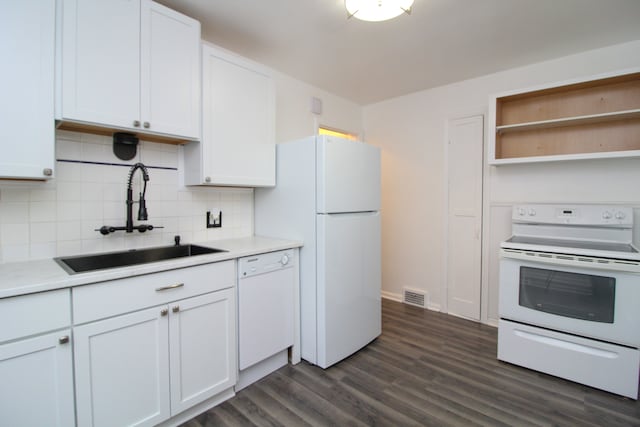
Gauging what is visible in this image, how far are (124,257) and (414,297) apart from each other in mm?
2955

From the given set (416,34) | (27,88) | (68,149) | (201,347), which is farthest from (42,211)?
(416,34)

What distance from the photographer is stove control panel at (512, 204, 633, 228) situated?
228cm

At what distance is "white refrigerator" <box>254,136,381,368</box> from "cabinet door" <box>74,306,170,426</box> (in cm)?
102

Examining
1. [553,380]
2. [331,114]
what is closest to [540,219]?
[553,380]

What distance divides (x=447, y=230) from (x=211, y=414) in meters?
2.74

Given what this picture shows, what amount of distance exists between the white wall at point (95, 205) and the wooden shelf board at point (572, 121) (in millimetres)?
2497

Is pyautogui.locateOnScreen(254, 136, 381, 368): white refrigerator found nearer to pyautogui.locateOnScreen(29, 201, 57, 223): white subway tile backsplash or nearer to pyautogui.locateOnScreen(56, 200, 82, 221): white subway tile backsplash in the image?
pyautogui.locateOnScreen(56, 200, 82, 221): white subway tile backsplash

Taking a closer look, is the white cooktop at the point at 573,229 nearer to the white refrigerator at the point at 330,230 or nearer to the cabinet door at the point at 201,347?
the white refrigerator at the point at 330,230

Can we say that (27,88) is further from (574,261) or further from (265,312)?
(574,261)

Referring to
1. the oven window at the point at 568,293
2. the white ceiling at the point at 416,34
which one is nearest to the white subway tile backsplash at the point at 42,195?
the white ceiling at the point at 416,34

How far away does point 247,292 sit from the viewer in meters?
1.97

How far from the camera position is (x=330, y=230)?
2.20 m

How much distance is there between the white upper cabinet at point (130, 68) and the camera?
1.48 meters

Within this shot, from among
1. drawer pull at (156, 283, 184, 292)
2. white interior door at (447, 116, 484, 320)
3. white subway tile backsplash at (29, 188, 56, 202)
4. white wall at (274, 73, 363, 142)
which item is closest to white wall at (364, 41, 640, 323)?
white interior door at (447, 116, 484, 320)
